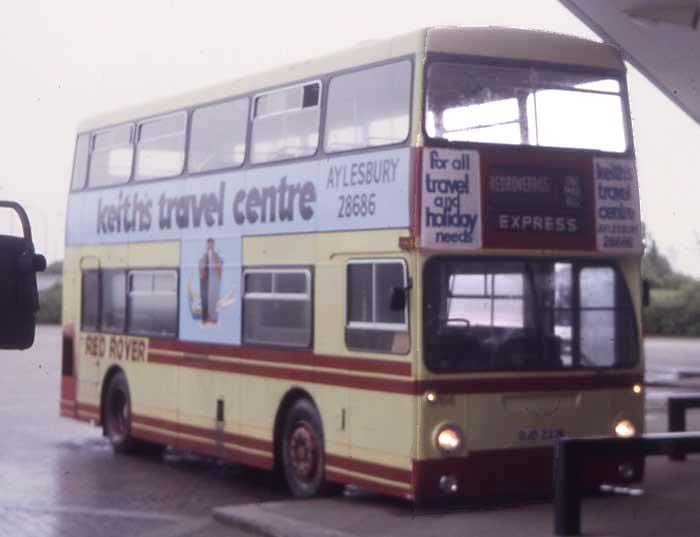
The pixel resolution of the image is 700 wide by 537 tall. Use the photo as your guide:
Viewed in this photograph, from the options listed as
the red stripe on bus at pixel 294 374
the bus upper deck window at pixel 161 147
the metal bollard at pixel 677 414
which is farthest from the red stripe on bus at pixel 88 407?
the metal bollard at pixel 677 414

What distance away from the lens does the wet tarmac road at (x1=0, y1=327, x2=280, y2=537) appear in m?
13.3

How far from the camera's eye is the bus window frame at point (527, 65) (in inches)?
508

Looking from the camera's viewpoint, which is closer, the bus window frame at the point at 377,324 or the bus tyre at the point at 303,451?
the bus window frame at the point at 377,324

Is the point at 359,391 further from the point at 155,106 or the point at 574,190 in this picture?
the point at 155,106

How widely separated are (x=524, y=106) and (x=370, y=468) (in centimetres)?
326

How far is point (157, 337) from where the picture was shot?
17.6m

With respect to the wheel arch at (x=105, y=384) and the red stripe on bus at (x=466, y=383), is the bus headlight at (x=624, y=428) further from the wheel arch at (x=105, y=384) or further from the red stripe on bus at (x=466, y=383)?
the wheel arch at (x=105, y=384)

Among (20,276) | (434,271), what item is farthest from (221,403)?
(20,276)

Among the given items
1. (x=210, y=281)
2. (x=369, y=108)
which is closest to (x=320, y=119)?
(x=369, y=108)

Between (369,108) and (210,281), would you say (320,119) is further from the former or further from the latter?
(210,281)

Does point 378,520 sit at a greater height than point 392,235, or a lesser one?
lesser

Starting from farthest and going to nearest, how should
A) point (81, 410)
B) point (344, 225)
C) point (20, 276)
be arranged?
point (81, 410) < point (344, 225) < point (20, 276)

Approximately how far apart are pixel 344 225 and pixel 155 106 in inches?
191

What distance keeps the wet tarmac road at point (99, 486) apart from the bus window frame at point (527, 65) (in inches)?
141
